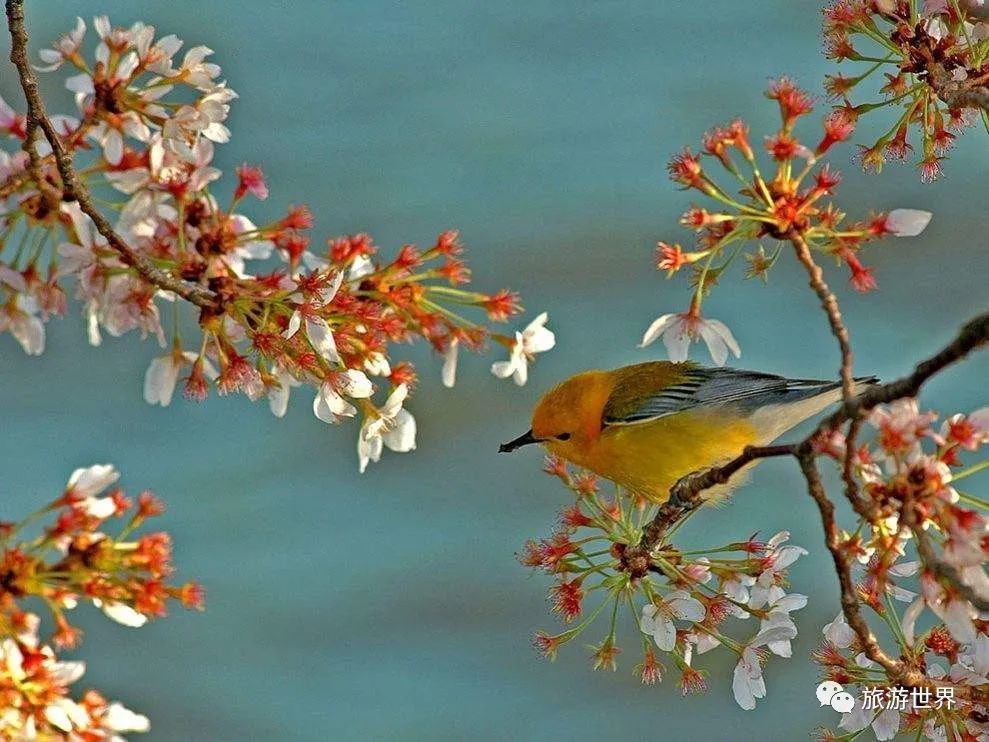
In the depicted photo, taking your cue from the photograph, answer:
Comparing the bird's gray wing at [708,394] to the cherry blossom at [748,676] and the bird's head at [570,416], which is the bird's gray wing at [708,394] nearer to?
the bird's head at [570,416]

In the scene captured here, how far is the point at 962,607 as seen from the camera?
1.72ft

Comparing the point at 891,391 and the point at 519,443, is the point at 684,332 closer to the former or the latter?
the point at 891,391

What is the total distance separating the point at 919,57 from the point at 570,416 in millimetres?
475

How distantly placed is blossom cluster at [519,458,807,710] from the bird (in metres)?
0.30

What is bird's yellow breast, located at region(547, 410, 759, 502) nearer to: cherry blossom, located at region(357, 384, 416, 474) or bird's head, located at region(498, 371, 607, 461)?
bird's head, located at region(498, 371, 607, 461)

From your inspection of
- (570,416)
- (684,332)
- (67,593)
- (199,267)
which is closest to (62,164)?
(199,267)

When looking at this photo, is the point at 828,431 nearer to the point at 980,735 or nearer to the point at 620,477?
the point at 980,735

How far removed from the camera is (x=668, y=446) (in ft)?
3.57

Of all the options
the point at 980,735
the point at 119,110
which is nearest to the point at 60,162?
the point at 119,110

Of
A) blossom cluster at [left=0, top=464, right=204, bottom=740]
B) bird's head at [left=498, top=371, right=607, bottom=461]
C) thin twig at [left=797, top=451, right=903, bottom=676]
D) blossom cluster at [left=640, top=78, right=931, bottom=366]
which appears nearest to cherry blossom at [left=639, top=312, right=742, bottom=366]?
blossom cluster at [left=640, top=78, right=931, bottom=366]

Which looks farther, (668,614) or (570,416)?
(570,416)

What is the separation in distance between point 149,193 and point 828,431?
40 centimetres

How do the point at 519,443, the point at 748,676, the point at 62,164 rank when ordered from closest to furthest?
1. the point at 62,164
2. the point at 748,676
3. the point at 519,443

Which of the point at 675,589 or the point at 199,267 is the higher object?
the point at 199,267
